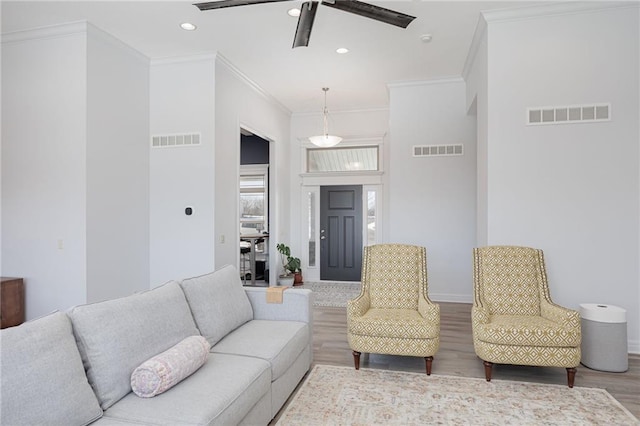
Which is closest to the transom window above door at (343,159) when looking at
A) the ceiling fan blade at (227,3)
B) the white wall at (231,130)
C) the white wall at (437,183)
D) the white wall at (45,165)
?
the white wall at (231,130)

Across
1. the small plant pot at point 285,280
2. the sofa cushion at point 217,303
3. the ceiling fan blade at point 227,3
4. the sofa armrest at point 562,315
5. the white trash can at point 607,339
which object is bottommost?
the small plant pot at point 285,280

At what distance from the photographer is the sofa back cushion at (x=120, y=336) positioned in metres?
1.69

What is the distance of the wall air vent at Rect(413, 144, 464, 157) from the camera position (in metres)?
5.67

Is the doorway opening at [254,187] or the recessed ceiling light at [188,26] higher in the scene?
the recessed ceiling light at [188,26]

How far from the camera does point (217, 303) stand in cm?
273

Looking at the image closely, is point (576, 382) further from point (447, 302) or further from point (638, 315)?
point (447, 302)

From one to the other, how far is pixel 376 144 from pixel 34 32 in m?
5.18

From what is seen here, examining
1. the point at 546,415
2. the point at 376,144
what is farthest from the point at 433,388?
the point at 376,144

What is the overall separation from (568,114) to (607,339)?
206cm

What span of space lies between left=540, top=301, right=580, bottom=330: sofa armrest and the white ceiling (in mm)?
2809

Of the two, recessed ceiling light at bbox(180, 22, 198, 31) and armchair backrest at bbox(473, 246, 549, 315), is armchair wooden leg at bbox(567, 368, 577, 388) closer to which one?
armchair backrest at bbox(473, 246, 549, 315)

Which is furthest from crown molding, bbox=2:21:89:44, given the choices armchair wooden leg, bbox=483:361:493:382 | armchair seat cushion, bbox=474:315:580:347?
armchair wooden leg, bbox=483:361:493:382

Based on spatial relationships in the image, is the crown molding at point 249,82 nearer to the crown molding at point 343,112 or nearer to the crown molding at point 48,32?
the crown molding at point 343,112

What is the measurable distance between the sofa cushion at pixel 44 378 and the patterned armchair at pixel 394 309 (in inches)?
80.3
